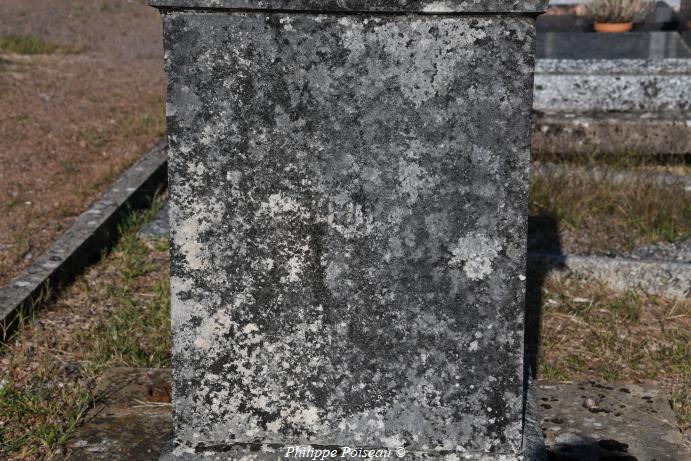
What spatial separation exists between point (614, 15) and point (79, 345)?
18.2 feet

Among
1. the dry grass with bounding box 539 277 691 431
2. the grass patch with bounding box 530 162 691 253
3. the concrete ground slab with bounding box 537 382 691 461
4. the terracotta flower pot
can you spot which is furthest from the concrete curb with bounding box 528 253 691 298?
the terracotta flower pot

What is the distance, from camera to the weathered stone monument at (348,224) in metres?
1.86

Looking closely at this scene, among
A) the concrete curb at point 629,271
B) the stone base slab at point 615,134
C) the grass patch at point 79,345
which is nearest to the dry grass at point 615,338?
the concrete curb at point 629,271

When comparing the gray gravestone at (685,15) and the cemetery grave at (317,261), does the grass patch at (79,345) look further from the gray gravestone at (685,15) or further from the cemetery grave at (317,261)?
the gray gravestone at (685,15)

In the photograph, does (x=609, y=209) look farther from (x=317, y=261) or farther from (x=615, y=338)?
(x=317, y=261)

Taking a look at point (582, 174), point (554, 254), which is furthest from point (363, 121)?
point (582, 174)

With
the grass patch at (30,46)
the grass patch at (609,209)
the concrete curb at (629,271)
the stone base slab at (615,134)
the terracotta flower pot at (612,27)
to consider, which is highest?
the grass patch at (30,46)

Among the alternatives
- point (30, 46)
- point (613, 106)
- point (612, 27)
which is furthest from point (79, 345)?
point (30, 46)

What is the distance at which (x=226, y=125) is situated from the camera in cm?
192

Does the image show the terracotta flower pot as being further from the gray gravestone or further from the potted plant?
the gray gravestone

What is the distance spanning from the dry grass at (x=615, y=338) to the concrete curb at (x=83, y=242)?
6.80 feet

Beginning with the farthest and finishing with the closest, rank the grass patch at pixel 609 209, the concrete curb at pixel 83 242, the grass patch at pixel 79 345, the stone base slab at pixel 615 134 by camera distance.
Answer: the stone base slab at pixel 615 134
the grass patch at pixel 609 209
the concrete curb at pixel 83 242
the grass patch at pixel 79 345

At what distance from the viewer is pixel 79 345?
137 inches

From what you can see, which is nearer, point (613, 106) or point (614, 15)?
point (613, 106)
